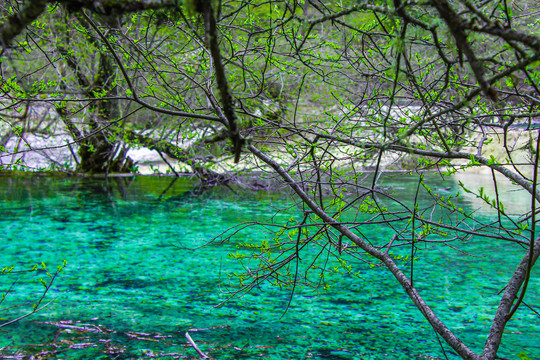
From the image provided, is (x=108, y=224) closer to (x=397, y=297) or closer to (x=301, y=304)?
(x=301, y=304)

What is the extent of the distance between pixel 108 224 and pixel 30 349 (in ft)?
14.3

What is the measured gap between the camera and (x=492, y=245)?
245 inches

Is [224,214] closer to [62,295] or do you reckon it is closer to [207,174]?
[207,174]

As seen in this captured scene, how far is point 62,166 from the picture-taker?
504 inches

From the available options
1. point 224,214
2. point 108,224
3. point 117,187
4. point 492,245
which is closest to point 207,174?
point 117,187

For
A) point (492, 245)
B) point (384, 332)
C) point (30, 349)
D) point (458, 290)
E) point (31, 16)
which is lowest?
point (30, 349)

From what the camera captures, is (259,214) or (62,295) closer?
(62,295)

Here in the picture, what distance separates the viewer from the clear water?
11.1ft

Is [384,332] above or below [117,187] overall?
below

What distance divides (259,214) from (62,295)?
4074 mm

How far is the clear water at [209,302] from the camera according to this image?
338cm

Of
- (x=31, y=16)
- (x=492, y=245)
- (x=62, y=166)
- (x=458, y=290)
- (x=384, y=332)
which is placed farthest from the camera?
(x=62, y=166)

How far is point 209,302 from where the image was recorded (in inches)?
167

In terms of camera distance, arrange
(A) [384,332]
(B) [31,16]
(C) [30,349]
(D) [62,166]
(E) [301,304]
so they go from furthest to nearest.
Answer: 1. (D) [62,166]
2. (E) [301,304]
3. (A) [384,332]
4. (C) [30,349]
5. (B) [31,16]
